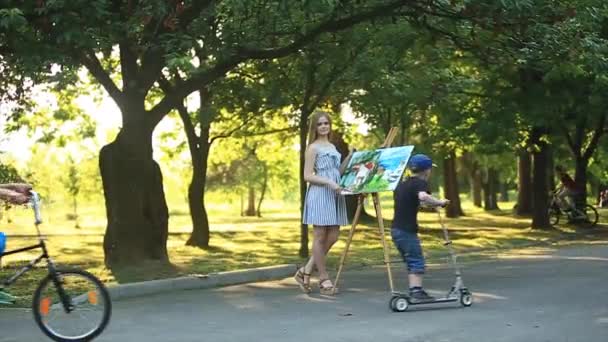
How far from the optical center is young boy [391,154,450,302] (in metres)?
9.09

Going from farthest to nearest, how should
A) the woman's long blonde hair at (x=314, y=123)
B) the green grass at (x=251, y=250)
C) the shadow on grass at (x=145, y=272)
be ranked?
the green grass at (x=251, y=250)
the shadow on grass at (x=145, y=272)
the woman's long blonde hair at (x=314, y=123)

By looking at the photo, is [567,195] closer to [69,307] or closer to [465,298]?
[465,298]

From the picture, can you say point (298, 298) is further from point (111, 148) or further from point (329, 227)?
point (111, 148)

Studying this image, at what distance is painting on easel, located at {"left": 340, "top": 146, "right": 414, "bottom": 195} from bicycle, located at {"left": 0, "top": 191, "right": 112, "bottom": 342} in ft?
11.6

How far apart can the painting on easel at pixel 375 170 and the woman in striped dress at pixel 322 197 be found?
0.62 ft

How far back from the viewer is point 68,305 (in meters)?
7.22

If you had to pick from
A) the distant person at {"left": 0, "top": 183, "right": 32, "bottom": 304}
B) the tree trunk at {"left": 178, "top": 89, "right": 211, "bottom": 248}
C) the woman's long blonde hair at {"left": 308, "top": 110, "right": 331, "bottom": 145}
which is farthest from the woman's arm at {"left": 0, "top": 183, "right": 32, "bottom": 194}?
the tree trunk at {"left": 178, "top": 89, "right": 211, "bottom": 248}

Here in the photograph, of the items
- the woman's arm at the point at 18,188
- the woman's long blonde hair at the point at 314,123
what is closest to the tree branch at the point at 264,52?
the woman's long blonde hair at the point at 314,123

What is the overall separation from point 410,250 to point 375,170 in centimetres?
123

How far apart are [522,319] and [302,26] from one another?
24.8 ft

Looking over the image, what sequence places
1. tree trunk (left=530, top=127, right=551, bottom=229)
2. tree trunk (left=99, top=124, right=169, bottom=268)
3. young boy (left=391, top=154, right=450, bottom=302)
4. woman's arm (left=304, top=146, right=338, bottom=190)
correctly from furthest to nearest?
tree trunk (left=530, top=127, right=551, bottom=229)
tree trunk (left=99, top=124, right=169, bottom=268)
woman's arm (left=304, top=146, right=338, bottom=190)
young boy (left=391, top=154, right=450, bottom=302)

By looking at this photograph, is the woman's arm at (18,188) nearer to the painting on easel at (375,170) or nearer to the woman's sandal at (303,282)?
the painting on easel at (375,170)

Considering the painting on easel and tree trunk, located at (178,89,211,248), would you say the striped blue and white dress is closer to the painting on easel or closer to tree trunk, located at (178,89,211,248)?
the painting on easel

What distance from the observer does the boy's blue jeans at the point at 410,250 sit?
909 centimetres
